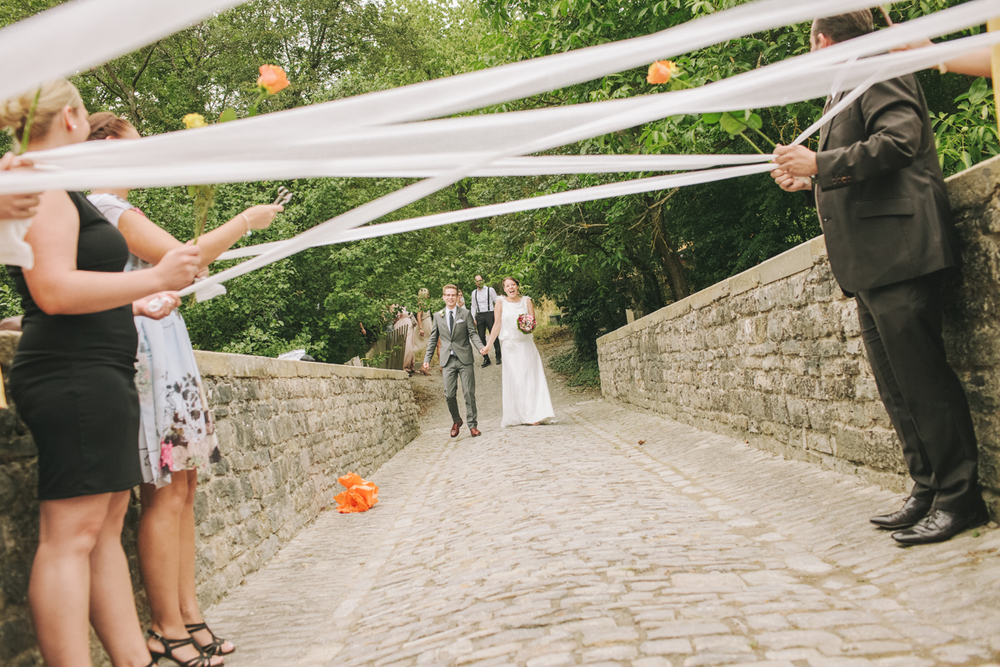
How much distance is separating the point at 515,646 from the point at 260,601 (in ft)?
Result: 6.08

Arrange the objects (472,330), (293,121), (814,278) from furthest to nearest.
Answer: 1. (472,330)
2. (814,278)
3. (293,121)

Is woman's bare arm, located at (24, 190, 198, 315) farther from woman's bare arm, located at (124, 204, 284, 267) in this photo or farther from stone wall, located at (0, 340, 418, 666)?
stone wall, located at (0, 340, 418, 666)

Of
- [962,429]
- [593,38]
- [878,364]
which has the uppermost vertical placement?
[593,38]

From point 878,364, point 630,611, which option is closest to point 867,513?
point 878,364

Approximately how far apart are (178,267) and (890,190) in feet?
8.60

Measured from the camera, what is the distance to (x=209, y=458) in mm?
2949

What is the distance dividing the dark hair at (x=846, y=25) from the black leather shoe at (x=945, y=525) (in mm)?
1930

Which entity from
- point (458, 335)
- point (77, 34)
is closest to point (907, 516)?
point (77, 34)

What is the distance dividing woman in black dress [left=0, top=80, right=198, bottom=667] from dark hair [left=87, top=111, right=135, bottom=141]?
0.50 metres

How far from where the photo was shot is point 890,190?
2861 millimetres

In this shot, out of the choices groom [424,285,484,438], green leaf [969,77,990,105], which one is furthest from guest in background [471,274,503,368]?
green leaf [969,77,990,105]

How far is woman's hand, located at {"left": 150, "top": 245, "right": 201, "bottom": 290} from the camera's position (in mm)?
2053

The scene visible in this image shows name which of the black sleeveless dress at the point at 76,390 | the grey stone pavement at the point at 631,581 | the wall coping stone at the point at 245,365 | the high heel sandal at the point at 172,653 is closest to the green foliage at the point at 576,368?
the wall coping stone at the point at 245,365

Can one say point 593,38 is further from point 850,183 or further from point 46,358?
point 46,358
